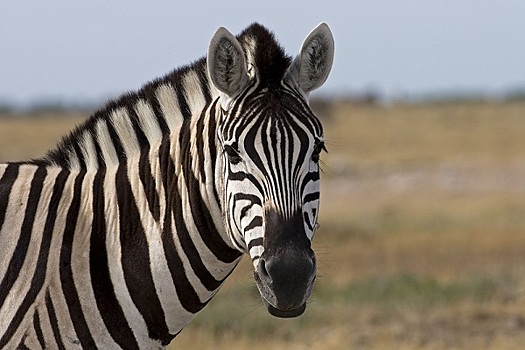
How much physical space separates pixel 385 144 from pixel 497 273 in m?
32.7

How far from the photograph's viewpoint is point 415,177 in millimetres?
33594

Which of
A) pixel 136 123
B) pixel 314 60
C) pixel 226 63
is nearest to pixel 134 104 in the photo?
pixel 136 123

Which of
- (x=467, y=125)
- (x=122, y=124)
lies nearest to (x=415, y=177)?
(x=467, y=125)

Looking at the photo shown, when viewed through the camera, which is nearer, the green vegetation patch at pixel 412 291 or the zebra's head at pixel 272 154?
the zebra's head at pixel 272 154

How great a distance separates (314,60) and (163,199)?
35.2 inches

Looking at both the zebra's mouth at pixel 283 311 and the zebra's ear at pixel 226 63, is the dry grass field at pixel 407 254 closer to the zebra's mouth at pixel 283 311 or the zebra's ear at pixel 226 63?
the zebra's ear at pixel 226 63

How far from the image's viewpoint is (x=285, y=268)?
3.70 meters

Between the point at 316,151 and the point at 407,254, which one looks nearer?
the point at 316,151

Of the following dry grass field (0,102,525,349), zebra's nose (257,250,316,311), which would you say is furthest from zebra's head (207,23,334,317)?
dry grass field (0,102,525,349)

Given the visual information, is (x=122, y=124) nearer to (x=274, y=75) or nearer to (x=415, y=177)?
(x=274, y=75)

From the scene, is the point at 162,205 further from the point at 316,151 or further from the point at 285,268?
the point at 285,268

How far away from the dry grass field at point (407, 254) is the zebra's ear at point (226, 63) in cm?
74

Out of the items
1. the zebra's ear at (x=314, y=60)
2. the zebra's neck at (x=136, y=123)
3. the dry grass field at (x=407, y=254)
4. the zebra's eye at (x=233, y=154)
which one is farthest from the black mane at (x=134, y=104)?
the dry grass field at (x=407, y=254)

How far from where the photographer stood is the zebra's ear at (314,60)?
163 inches
